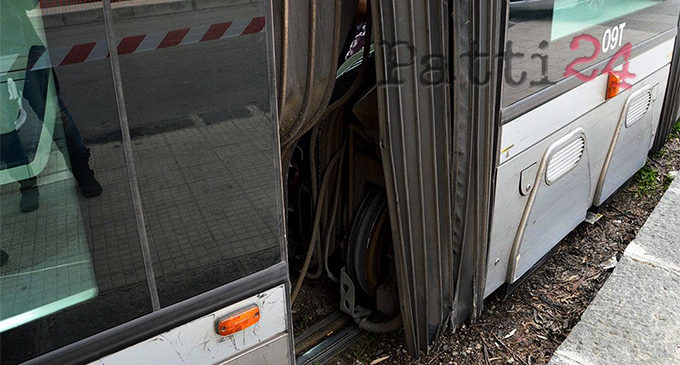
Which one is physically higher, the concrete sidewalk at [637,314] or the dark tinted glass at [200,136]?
the dark tinted glass at [200,136]

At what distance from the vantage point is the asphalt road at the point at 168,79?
Answer: 124 cm

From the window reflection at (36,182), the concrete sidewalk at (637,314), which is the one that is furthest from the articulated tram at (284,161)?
the concrete sidewalk at (637,314)

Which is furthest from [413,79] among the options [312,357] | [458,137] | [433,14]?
[312,357]

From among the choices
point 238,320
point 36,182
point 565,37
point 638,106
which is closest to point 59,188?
point 36,182

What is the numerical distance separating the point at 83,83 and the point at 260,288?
29.3 inches

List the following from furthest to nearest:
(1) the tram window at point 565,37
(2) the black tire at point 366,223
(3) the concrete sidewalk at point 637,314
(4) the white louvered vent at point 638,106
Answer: (4) the white louvered vent at point 638,106, (3) the concrete sidewalk at point 637,314, (2) the black tire at point 366,223, (1) the tram window at point 565,37

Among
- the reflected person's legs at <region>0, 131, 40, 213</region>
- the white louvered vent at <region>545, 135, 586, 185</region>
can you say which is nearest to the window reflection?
the reflected person's legs at <region>0, 131, 40, 213</region>

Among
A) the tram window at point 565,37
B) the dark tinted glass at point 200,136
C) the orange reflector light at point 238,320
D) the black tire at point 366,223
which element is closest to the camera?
the dark tinted glass at point 200,136

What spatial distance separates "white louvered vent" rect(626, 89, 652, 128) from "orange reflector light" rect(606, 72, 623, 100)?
37 cm

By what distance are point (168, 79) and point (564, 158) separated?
7.69ft

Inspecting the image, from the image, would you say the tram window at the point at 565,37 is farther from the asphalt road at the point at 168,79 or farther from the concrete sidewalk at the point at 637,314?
the asphalt road at the point at 168,79

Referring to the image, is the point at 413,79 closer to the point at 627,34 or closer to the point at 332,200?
the point at 332,200

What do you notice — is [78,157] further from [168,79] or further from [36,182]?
[168,79]

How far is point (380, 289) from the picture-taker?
296cm
